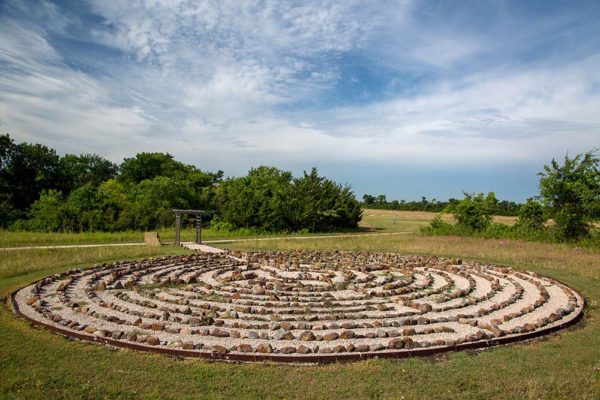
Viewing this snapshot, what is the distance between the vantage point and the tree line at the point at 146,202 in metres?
35.2

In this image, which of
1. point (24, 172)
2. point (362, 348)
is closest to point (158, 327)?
point (362, 348)

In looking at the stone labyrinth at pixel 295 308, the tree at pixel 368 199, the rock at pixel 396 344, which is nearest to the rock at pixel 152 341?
the stone labyrinth at pixel 295 308

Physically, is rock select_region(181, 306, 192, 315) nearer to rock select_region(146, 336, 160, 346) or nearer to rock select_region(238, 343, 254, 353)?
rock select_region(146, 336, 160, 346)

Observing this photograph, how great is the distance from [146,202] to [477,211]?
26.9 meters

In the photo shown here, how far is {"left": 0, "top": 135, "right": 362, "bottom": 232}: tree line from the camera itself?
116 ft

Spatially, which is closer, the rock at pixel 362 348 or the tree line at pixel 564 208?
the rock at pixel 362 348

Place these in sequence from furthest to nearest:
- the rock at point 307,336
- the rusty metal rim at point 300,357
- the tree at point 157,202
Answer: the tree at point 157,202 < the rock at point 307,336 < the rusty metal rim at point 300,357

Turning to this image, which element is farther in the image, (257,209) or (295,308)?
(257,209)

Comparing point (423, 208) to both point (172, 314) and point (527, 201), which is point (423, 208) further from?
point (172, 314)

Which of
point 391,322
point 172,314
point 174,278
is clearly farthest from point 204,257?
point 391,322

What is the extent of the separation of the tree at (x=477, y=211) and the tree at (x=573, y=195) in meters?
6.02

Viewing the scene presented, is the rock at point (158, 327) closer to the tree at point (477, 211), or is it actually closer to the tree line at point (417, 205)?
the tree at point (477, 211)

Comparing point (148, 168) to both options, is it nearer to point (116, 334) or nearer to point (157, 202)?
point (157, 202)

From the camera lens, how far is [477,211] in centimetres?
3588
